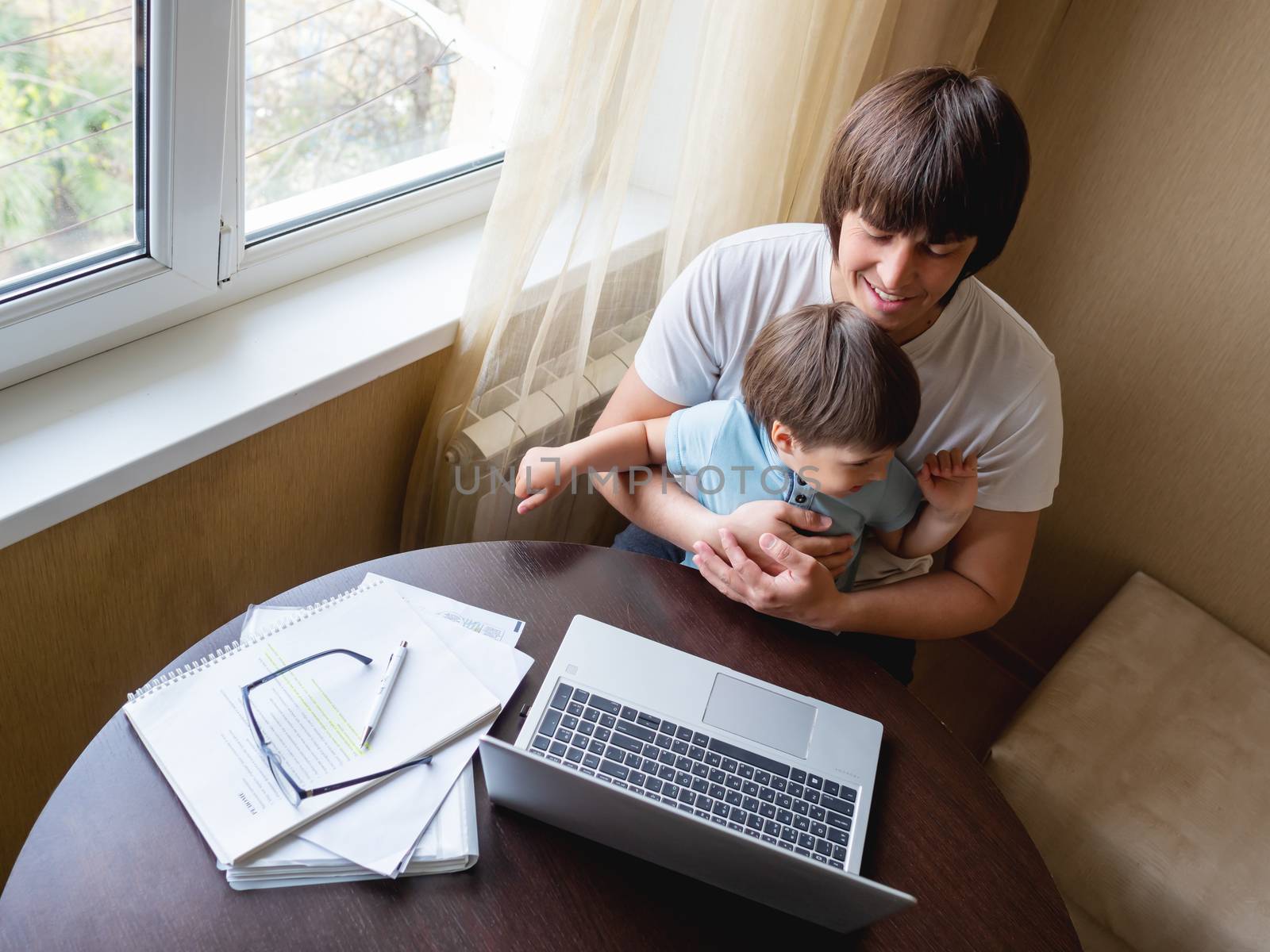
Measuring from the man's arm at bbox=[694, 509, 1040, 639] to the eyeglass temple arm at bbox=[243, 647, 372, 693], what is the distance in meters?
0.43

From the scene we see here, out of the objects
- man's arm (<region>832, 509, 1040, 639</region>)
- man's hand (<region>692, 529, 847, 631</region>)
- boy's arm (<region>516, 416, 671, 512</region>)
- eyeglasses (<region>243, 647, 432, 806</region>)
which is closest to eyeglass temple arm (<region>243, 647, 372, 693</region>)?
eyeglasses (<region>243, 647, 432, 806</region>)

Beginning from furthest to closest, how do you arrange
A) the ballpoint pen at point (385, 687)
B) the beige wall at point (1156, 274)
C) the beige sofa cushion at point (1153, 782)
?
the beige wall at point (1156, 274)
the beige sofa cushion at point (1153, 782)
the ballpoint pen at point (385, 687)

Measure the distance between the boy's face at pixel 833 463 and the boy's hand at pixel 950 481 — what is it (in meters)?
0.08

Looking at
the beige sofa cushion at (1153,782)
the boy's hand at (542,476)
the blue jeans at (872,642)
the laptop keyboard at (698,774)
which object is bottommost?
the beige sofa cushion at (1153,782)

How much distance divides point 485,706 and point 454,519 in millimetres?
626

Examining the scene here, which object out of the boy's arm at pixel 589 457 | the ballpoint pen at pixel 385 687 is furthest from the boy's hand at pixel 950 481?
the ballpoint pen at pixel 385 687

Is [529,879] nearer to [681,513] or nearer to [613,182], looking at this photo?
[681,513]

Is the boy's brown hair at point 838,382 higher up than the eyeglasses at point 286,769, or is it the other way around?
the boy's brown hair at point 838,382

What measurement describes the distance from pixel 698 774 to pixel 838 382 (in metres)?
0.45

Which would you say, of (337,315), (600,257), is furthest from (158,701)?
(600,257)

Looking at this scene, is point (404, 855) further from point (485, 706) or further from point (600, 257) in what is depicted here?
point (600, 257)

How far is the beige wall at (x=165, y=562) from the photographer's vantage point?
48.0 inches

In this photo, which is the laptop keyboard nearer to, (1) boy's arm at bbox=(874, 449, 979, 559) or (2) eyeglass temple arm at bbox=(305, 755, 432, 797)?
(2) eyeglass temple arm at bbox=(305, 755, 432, 797)

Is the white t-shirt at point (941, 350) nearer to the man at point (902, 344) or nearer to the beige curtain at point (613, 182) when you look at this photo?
the man at point (902, 344)
